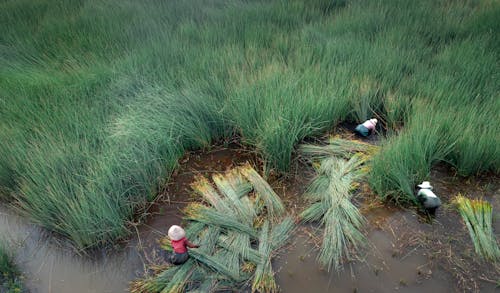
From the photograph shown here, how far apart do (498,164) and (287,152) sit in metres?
1.56

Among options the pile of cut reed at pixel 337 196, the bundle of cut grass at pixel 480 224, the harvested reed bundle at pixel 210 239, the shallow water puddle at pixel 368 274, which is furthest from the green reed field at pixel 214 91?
the harvested reed bundle at pixel 210 239

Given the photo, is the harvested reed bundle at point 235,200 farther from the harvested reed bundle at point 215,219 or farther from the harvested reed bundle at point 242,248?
the harvested reed bundle at point 242,248

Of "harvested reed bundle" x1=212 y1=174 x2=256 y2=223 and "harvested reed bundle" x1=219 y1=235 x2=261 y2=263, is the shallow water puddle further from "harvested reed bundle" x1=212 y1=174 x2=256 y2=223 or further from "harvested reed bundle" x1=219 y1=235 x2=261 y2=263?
"harvested reed bundle" x1=212 y1=174 x2=256 y2=223

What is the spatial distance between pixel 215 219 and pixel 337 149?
1.18m

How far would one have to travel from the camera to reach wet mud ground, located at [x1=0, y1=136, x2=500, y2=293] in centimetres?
186

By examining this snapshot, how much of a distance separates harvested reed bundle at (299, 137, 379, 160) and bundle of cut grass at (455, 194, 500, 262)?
730 mm

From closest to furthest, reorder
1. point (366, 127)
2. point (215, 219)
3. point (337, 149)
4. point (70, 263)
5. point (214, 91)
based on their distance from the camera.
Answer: point (70, 263) → point (215, 219) → point (337, 149) → point (366, 127) → point (214, 91)

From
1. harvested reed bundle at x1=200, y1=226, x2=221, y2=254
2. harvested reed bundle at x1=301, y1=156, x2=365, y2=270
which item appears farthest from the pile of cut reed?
harvested reed bundle at x1=200, y1=226, x2=221, y2=254

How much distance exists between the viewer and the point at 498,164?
2453 millimetres

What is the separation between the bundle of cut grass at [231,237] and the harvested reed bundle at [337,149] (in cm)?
53

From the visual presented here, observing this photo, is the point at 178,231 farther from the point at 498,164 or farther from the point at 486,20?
the point at 486,20

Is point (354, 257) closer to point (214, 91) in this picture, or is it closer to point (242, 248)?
point (242, 248)

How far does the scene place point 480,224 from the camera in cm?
207

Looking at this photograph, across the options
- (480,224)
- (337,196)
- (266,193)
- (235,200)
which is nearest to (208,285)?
(235,200)
